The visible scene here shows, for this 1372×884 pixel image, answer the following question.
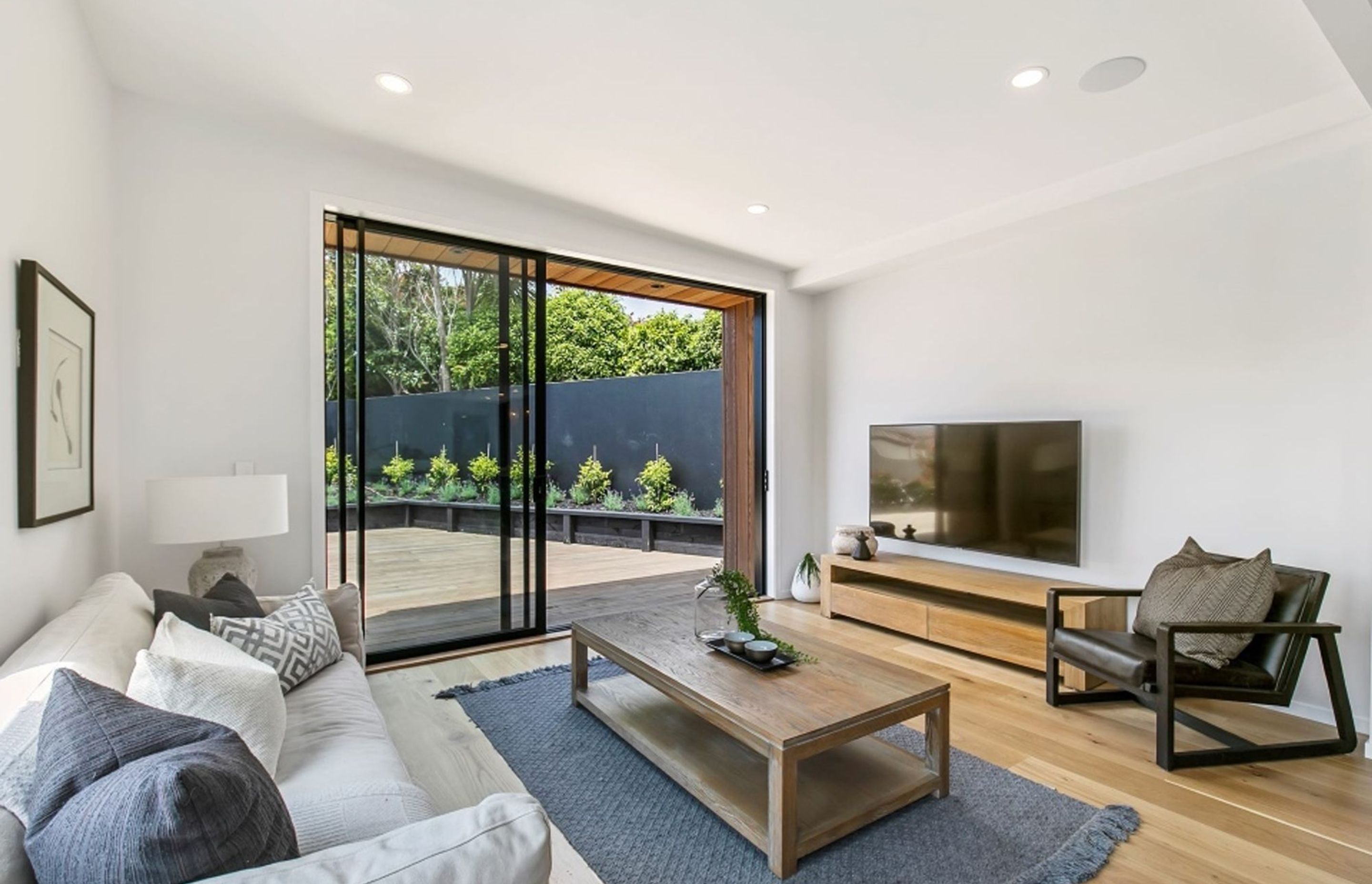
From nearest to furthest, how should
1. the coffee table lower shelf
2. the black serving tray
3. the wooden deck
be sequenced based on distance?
the coffee table lower shelf
the black serving tray
the wooden deck

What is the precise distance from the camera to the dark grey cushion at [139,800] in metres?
0.82

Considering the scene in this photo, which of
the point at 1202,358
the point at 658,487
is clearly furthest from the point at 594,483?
the point at 1202,358

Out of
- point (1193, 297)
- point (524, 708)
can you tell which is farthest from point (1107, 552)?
point (524, 708)

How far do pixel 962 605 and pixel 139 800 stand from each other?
4.03m

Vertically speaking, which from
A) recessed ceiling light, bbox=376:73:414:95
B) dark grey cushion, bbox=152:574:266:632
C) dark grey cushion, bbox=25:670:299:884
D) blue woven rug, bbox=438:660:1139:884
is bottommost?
blue woven rug, bbox=438:660:1139:884

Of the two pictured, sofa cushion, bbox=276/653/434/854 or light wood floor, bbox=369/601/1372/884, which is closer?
sofa cushion, bbox=276/653/434/854

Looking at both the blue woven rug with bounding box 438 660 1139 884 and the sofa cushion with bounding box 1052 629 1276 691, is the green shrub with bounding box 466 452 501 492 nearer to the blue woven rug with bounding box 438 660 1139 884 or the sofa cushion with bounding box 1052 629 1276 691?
the blue woven rug with bounding box 438 660 1139 884

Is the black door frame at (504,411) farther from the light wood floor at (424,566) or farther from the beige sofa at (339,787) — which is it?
the beige sofa at (339,787)

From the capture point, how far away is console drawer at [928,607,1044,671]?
136 inches

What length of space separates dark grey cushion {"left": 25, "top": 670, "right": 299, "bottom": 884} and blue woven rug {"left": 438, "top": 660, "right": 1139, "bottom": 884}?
4.04ft

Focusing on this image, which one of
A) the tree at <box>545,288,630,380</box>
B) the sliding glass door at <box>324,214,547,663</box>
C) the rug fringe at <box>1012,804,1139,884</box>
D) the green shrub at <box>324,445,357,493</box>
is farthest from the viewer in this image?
the tree at <box>545,288,630,380</box>

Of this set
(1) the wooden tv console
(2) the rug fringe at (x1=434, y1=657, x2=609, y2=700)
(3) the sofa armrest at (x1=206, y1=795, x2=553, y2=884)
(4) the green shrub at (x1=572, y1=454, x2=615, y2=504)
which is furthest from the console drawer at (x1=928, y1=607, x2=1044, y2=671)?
(4) the green shrub at (x1=572, y1=454, x2=615, y2=504)

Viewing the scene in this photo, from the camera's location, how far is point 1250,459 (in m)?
3.14

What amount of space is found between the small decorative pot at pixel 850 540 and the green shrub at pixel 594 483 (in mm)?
Result: 4798
